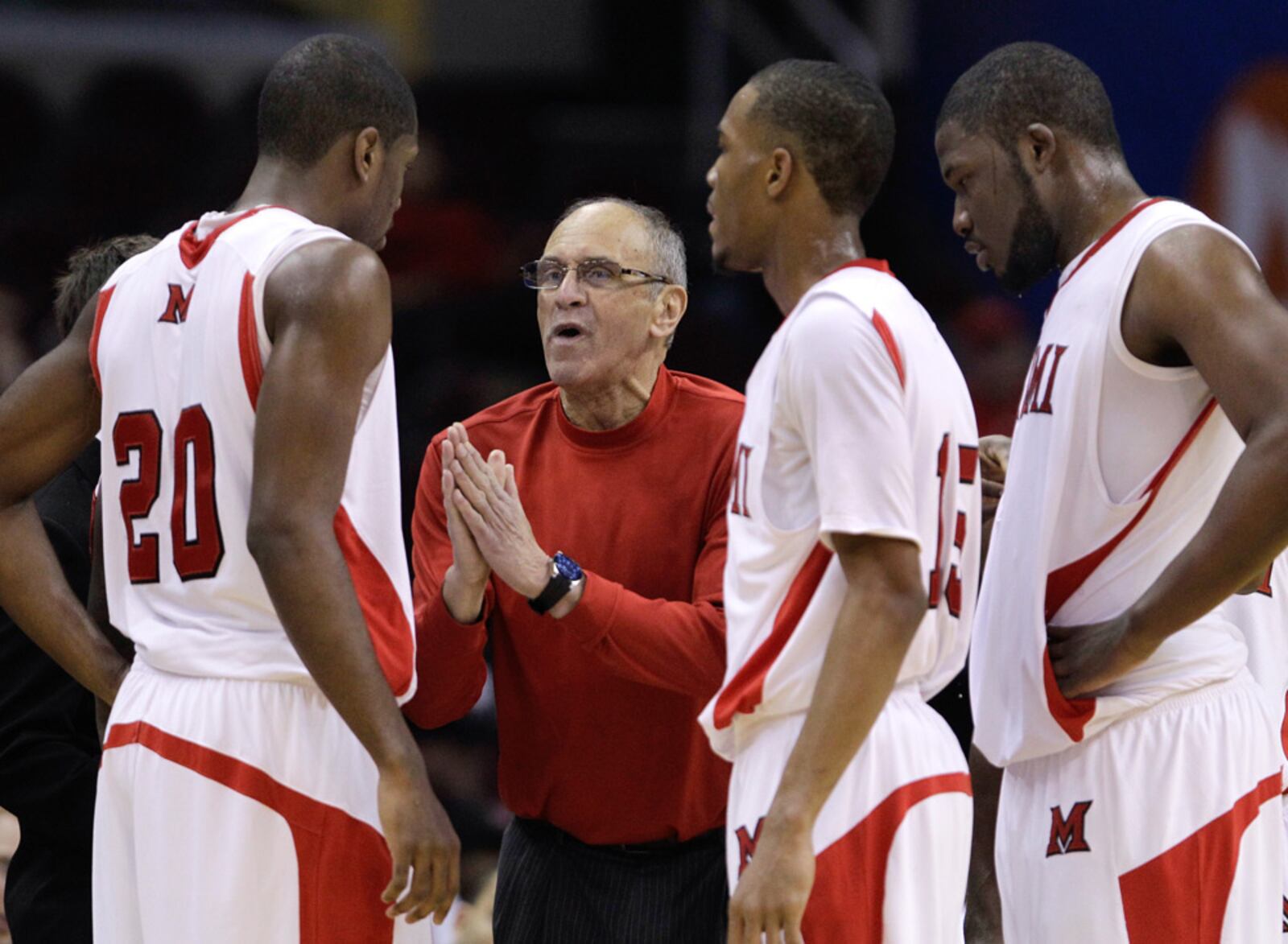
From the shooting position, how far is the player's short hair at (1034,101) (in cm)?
365

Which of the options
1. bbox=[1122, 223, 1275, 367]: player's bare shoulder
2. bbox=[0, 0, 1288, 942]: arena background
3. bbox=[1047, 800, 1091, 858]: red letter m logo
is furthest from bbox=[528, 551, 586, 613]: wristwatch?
bbox=[0, 0, 1288, 942]: arena background

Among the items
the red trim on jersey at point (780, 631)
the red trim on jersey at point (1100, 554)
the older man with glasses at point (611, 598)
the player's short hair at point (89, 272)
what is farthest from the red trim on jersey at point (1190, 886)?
the player's short hair at point (89, 272)

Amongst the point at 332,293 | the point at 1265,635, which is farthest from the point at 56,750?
the point at 1265,635

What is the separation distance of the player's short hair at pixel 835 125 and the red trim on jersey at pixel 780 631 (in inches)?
27.3

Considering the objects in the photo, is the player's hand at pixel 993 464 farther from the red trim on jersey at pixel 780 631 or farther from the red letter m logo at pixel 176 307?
the red letter m logo at pixel 176 307

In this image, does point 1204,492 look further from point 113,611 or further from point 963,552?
point 113,611

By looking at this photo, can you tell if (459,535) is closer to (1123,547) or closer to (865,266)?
(865,266)

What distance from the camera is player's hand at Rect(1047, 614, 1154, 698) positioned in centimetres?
337

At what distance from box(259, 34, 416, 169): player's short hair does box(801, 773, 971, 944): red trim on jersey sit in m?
1.69

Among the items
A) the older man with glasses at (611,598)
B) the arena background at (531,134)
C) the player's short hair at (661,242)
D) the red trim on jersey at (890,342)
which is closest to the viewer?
the red trim on jersey at (890,342)

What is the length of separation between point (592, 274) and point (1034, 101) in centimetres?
118

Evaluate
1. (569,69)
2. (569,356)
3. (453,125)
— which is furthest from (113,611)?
(569,69)

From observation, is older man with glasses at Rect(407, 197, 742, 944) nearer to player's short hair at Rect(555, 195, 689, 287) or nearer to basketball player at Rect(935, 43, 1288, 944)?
player's short hair at Rect(555, 195, 689, 287)

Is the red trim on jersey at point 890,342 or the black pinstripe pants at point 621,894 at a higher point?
the red trim on jersey at point 890,342
